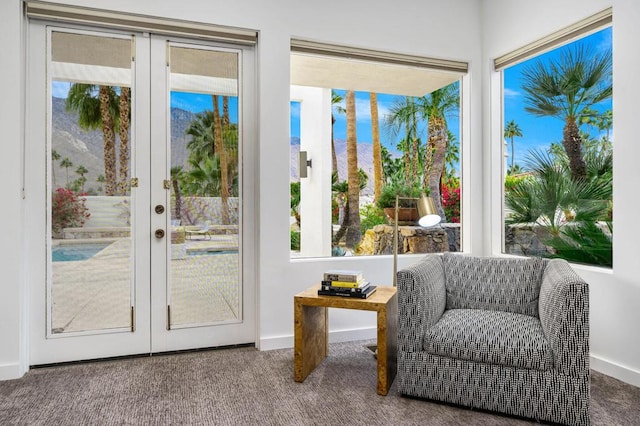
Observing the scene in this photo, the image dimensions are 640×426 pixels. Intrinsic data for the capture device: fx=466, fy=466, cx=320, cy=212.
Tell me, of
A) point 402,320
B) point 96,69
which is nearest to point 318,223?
point 402,320

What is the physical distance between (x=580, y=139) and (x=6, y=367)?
3.87 metres

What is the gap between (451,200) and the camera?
3.99m

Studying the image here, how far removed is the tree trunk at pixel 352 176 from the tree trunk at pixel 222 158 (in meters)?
1.04

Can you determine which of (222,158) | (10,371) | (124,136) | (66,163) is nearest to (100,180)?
(66,163)

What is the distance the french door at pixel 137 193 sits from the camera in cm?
293

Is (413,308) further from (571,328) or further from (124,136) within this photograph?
(124,136)

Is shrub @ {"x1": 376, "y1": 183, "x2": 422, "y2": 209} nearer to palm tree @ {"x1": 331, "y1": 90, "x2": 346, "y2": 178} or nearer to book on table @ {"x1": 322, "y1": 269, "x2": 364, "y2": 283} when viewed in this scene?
palm tree @ {"x1": 331, "y1": 90, "x2": 346, "y2": 178}

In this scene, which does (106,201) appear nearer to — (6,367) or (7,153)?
(7,153)

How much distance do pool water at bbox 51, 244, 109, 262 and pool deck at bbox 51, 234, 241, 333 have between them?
1.0 inches

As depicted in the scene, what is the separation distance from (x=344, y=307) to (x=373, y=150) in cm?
174

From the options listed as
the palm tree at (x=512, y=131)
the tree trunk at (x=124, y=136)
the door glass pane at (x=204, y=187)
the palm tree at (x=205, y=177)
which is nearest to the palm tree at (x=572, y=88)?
the palm tree at (x=512, y=131)

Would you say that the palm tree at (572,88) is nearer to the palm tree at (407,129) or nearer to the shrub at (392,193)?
the palm tree at (407,129)

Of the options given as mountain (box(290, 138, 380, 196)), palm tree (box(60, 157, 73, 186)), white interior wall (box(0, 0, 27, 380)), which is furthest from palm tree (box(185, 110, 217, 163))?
mountain (box(290, 138, 380, 196))

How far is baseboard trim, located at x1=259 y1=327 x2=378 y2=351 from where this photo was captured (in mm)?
3256
